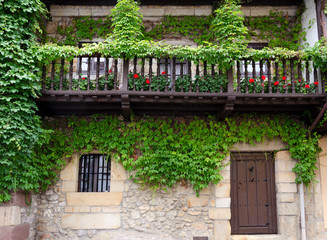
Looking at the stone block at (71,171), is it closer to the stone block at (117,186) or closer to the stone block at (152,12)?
the stone block at (117,186)

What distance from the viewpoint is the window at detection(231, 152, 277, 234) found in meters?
6.21

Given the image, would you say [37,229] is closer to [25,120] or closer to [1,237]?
A: [1,237]

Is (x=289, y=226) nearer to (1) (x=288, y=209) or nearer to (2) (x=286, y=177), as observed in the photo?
(1) (x=288, y=209)

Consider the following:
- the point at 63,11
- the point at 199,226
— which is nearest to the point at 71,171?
the point at 199,226

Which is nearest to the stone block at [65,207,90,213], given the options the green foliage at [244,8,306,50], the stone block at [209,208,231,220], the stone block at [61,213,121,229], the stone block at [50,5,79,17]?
the stone block at [61,213,121,229]

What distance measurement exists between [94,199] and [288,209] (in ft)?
12.8

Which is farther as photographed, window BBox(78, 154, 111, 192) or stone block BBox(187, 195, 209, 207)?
window BBox(78, 154, 111, 192)

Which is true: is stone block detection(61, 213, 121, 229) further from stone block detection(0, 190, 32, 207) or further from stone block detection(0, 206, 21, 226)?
stone block detection(0, 206, 21, 226)

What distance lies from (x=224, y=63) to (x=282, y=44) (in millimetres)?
1950

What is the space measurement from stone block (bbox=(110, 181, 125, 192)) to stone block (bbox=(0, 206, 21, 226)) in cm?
176

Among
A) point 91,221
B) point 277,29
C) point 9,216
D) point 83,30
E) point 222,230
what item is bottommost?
point 222,230

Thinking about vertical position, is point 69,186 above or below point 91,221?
above

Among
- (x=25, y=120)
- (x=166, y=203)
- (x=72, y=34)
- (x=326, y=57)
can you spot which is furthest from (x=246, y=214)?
(x=72, y=34)

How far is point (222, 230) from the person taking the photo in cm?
602
